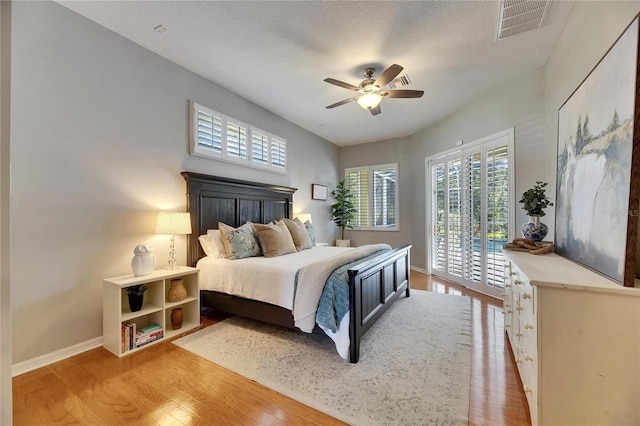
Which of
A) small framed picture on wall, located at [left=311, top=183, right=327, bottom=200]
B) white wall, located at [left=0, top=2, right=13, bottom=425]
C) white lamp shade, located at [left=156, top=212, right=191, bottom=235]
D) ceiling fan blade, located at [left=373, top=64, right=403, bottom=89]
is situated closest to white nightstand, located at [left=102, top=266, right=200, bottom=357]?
white lamp shade, located at [left=156, top=212, right=191, bottom=235]

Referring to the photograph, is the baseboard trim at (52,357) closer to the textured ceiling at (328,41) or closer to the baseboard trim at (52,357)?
the baseboard trim at (52,357)

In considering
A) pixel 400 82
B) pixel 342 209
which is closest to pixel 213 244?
pixel 400 82

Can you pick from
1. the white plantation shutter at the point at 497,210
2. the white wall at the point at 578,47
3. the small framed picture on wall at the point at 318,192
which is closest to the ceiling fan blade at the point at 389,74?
the white wall at the point at 578,47

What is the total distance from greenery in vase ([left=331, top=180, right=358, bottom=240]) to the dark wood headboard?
1.93 meters

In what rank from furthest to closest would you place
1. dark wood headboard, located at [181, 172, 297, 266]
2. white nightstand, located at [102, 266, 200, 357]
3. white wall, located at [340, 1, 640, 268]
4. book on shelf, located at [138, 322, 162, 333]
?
dark wood headboard, located at [181, 172, 297, 266]
book on shelf, located at [138, 322, 162, 333]
white nightstand, located at [102, 266, 200, 357]
white wall, located at [340, 1, 640, 268]

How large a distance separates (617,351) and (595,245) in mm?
579

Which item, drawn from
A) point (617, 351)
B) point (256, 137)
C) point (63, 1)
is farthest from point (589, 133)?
point (63, 1)

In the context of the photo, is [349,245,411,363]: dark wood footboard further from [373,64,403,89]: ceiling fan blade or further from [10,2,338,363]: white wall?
[10,2,338,363]: white wall

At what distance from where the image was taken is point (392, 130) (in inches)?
215

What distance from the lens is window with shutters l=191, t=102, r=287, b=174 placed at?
11.0 feet

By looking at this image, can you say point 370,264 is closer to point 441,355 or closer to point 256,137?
point 441,355

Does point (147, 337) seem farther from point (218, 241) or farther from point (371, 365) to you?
point (371, 365)

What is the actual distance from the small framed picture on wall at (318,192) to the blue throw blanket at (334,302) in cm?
342

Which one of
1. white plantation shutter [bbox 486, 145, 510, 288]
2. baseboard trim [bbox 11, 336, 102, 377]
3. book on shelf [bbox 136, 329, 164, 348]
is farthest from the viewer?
white plantation shutter [bbox 486, 145, 510, 288]
